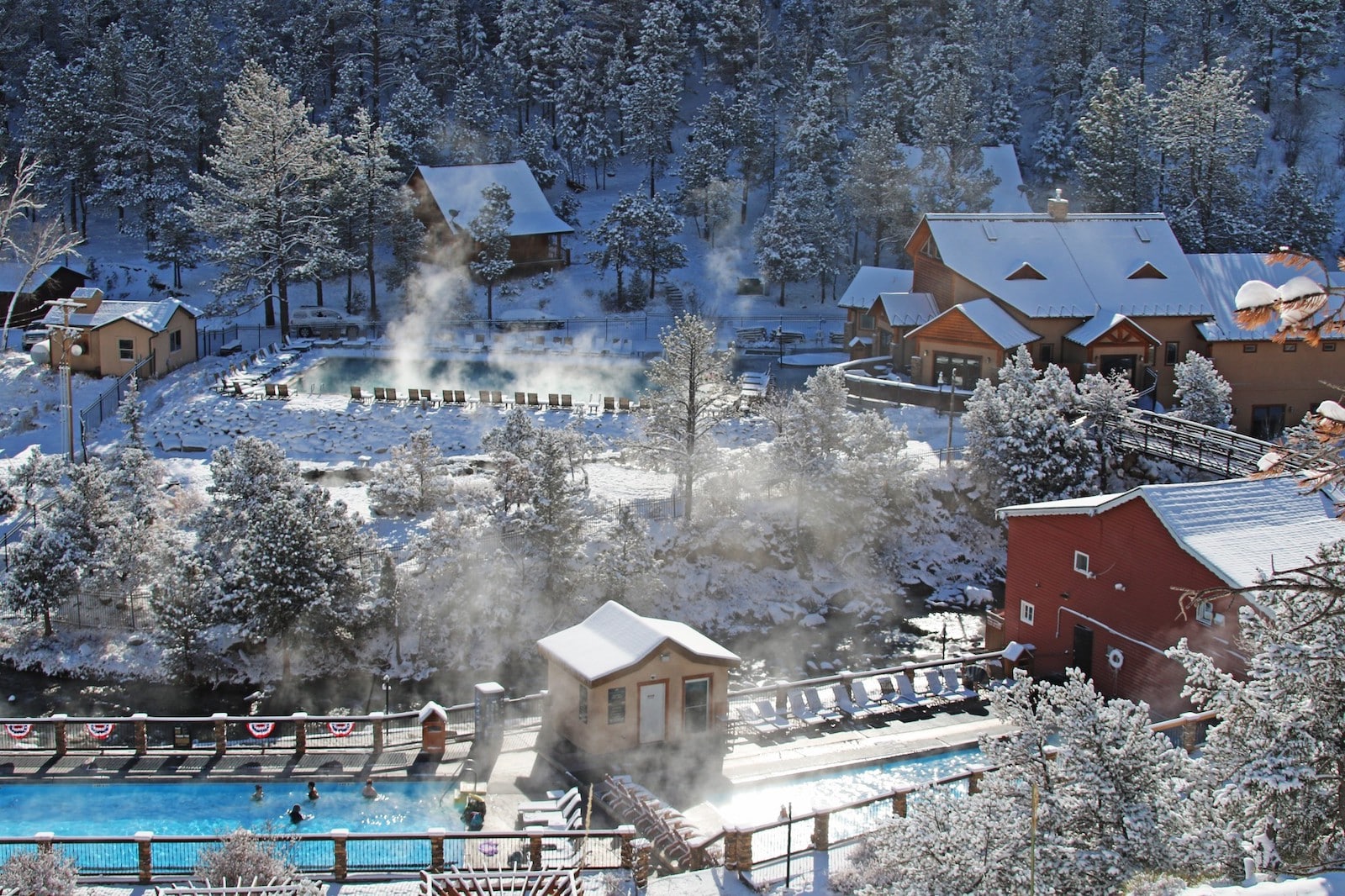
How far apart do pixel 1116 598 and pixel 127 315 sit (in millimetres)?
34712

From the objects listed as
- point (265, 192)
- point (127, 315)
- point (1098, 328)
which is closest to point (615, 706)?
point (1098, 328)

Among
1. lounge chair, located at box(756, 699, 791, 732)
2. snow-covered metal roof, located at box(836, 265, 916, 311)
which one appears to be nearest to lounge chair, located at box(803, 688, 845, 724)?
lounge chair, located at box(756, 699, 791, 732)

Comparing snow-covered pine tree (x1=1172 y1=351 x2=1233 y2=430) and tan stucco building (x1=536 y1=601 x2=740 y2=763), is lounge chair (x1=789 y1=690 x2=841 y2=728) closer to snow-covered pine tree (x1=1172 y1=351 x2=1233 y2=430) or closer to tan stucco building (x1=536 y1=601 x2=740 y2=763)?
tan stucco building (x1=536 y1=601 x2=740 y2=763)

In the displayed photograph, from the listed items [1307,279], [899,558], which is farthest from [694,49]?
[1307,279]

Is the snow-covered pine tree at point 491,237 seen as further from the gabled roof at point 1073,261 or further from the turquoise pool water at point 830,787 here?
the turquoise pool water at point 830,787

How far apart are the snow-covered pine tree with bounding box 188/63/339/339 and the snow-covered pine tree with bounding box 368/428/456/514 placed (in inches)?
702

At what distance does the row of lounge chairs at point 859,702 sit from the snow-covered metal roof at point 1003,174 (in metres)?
37.8

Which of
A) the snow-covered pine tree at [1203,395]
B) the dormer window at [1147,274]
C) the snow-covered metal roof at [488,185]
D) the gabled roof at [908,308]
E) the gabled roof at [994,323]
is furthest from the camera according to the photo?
the snow-covered metal roof at [488,185]

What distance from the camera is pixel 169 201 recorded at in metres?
60.6

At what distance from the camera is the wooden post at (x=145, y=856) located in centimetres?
1816

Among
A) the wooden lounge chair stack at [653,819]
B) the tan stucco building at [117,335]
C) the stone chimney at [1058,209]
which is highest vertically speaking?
the stone chimney at [1058,209]

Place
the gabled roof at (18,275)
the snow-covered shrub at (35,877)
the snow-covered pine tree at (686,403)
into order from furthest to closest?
the gabled roof at (18,275) < the snow-covered pine tree at (686,403) < the snow-covered shrub at (35,877)

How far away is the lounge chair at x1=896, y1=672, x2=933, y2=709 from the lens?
26562 millimetres

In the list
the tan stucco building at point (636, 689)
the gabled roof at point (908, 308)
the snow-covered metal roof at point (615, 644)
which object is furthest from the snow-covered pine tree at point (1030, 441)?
the tan stucco building at point (636, 689)
